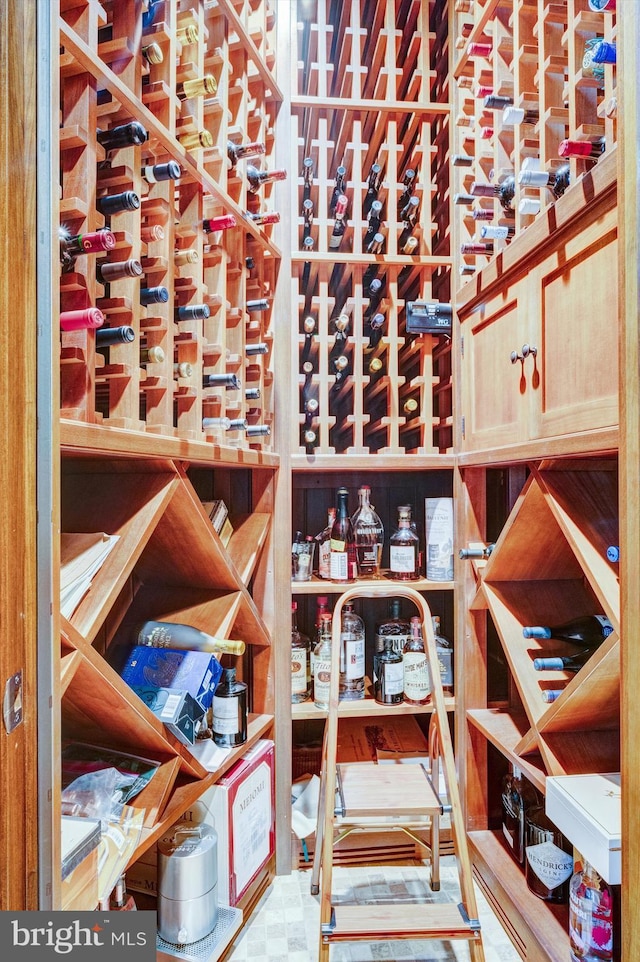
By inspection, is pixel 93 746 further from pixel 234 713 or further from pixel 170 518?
pixel 170 518

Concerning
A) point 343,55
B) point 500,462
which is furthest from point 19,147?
point 343,55

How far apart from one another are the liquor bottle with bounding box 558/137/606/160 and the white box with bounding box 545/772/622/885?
120cm

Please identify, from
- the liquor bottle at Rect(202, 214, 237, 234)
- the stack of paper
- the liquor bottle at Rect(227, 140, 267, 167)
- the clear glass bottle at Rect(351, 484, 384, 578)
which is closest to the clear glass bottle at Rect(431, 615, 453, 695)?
the clear glass bottle at Rect(351, 484, 384, 578)

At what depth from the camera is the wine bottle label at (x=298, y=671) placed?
5.98ft

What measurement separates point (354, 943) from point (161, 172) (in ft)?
5.82

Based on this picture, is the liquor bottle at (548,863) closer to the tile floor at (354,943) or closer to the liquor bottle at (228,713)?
the tile floor at (354,943)

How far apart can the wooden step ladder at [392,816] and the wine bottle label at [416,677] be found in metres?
0.11

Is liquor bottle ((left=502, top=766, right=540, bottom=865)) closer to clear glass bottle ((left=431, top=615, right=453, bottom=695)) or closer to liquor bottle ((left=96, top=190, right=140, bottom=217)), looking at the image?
clear glass bottle ((left=431, top=615, right=453, bottom=695))

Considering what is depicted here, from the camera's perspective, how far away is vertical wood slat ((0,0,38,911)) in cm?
61

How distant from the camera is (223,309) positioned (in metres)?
1.34

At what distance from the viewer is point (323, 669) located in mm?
1830

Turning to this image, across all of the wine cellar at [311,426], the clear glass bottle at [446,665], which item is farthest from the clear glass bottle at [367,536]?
the clear glass bottle at [446,665]

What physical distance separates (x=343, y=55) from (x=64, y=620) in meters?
1.94

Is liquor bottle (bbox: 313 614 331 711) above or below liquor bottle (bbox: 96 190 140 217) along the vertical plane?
below
